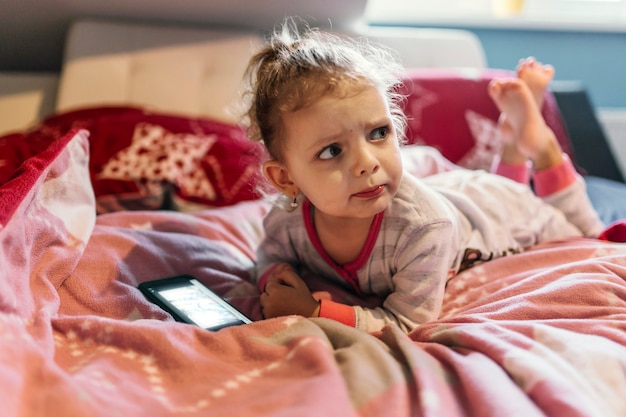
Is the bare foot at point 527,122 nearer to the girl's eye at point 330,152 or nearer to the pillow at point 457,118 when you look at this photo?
the pillow at point 457,118

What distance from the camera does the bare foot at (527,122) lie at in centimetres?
120

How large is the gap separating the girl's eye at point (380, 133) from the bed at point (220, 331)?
10.0 inches

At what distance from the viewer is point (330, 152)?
0.83 metres

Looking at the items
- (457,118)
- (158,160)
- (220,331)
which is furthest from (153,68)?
(220,331)

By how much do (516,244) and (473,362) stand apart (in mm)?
488

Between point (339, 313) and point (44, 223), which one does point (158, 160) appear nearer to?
point (44, 223)

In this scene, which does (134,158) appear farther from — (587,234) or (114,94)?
(587,234)

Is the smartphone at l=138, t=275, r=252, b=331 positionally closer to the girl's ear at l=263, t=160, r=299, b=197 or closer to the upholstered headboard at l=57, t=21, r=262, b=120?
the girl's ear at l=263, t=160, r=299, b=197

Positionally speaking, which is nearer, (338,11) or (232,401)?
(232,401)

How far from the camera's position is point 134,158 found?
4.42 ft

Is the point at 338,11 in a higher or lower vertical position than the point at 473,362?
higher

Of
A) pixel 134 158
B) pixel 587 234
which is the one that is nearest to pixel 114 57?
pixel 134 158

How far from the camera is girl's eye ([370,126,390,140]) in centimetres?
84

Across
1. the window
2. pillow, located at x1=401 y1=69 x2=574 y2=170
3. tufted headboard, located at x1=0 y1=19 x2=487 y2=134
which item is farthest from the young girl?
the window
